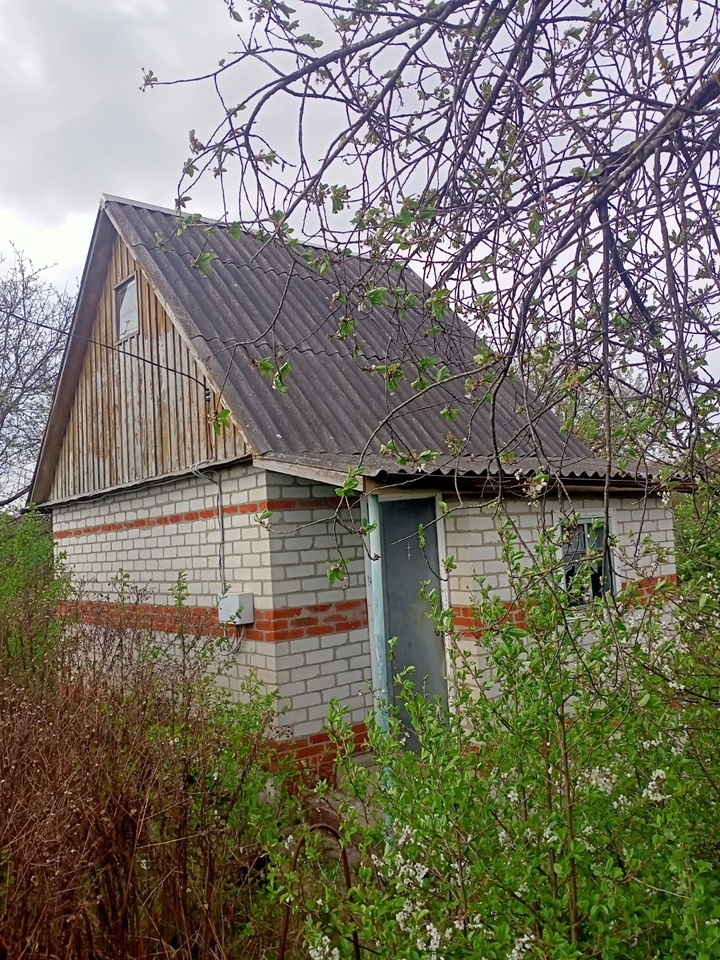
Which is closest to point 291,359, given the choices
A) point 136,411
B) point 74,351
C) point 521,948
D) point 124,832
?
point 136,411

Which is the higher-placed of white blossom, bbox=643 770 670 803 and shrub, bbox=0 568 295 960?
white blossom, bbox=643 770 670 803

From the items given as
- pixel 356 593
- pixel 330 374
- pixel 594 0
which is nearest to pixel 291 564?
pixel 356 593

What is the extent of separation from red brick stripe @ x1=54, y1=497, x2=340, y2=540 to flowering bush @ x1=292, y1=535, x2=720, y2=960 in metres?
2.57

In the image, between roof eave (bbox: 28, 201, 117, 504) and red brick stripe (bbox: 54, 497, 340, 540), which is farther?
roof eave (bbox: 28, 201, 117, 504)

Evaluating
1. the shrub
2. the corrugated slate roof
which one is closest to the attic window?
the corrugated slate roof

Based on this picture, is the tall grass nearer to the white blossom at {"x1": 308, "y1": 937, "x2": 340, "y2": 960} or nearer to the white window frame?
the white blossom at {"x1": 308, "y1": 937, "x2": 340, "y2": 960}

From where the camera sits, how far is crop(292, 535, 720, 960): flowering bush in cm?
186

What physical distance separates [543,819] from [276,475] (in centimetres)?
407

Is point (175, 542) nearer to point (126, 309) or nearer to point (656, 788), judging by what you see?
point (126, 309)

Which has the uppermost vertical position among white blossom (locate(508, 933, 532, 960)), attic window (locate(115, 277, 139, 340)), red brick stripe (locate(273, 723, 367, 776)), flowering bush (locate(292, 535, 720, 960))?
attic window (locate(115, 277, 139, 340))

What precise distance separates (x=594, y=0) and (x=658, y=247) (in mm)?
1032

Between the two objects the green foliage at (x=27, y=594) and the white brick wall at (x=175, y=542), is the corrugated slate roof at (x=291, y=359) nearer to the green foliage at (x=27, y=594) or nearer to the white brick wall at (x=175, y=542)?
the white brick wall at (x=175, y=542)

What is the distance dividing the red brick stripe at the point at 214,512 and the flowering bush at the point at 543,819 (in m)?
2.57

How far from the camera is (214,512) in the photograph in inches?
253
